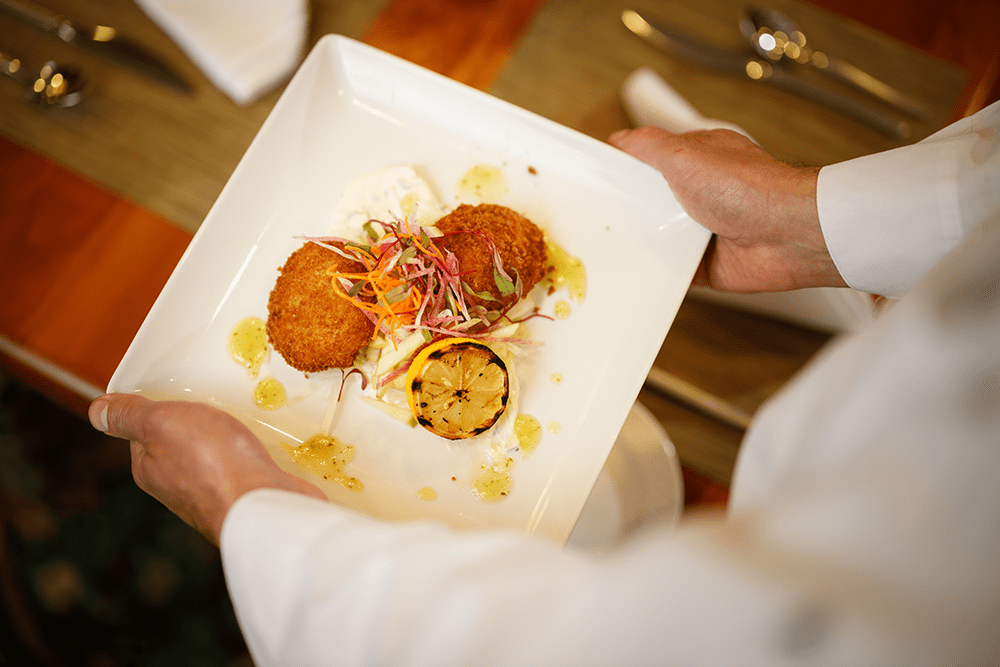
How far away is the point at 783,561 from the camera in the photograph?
0.66 meters

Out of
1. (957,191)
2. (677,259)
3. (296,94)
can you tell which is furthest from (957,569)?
(296,94)

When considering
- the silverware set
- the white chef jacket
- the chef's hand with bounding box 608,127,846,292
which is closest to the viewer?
the white chef jacket

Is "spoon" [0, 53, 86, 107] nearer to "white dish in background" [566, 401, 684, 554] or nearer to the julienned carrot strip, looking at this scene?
the julienned carrot strip

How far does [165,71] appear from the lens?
5.91ft

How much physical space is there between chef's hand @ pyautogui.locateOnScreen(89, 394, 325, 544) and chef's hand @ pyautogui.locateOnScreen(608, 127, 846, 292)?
127cm

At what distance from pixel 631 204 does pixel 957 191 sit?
0.74m

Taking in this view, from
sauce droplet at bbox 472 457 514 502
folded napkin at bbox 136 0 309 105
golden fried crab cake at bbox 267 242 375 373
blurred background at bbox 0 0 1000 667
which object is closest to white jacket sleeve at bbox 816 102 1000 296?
blurred background at bbox 0 0 1000 667

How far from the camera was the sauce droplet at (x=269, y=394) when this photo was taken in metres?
1.46

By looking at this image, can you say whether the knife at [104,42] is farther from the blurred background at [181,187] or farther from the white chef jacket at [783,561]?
the white chef jacket at [783,561]

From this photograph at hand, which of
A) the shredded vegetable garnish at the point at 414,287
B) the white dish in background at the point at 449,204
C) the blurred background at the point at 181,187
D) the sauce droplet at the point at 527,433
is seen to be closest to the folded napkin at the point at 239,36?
the blurred background at the point at 181,187

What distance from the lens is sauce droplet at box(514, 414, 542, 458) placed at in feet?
4.76

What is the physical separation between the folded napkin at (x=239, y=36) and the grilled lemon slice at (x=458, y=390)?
1152mm

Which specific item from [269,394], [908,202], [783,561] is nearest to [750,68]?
[908,202]

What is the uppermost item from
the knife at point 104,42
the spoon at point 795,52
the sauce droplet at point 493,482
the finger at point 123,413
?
the spoon at point 795,52
